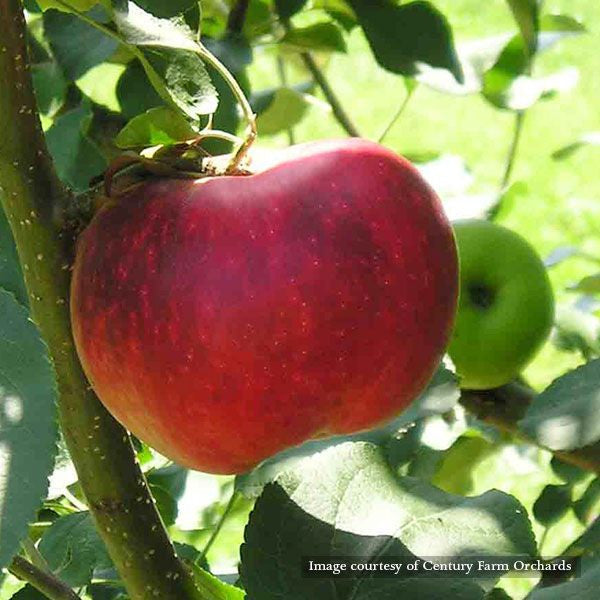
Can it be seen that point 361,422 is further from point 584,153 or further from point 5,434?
point 584,153

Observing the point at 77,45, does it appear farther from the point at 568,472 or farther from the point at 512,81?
the point at 568,472

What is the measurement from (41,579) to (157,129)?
0.90ft

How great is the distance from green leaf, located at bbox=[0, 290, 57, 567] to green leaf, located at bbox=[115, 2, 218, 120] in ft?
0.51

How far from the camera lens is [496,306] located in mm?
1229

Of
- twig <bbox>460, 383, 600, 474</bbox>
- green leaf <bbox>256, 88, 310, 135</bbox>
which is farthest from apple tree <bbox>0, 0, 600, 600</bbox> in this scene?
green leaf <bbox>256, 88, 310, 135</bbox>

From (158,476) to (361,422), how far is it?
44 centimetres

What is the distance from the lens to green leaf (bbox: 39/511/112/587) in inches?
35.8

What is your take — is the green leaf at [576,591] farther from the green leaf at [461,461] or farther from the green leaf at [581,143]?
the green leaf at [581,143]

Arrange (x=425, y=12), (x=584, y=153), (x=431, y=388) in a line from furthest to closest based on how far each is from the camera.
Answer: (x=584, y=153) < (x=425, y=12) < (x=431, y=388)

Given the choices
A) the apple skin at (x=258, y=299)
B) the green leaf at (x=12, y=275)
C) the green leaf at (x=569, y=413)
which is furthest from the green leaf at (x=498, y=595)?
the green leaf at (x=12, y=275)

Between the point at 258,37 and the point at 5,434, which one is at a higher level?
the point at 5,434

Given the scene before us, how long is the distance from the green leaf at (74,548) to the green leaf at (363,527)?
0.20 meters

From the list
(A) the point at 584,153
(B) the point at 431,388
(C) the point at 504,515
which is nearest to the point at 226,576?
(B) the point at 431,388

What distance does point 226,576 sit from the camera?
107 centimetres
